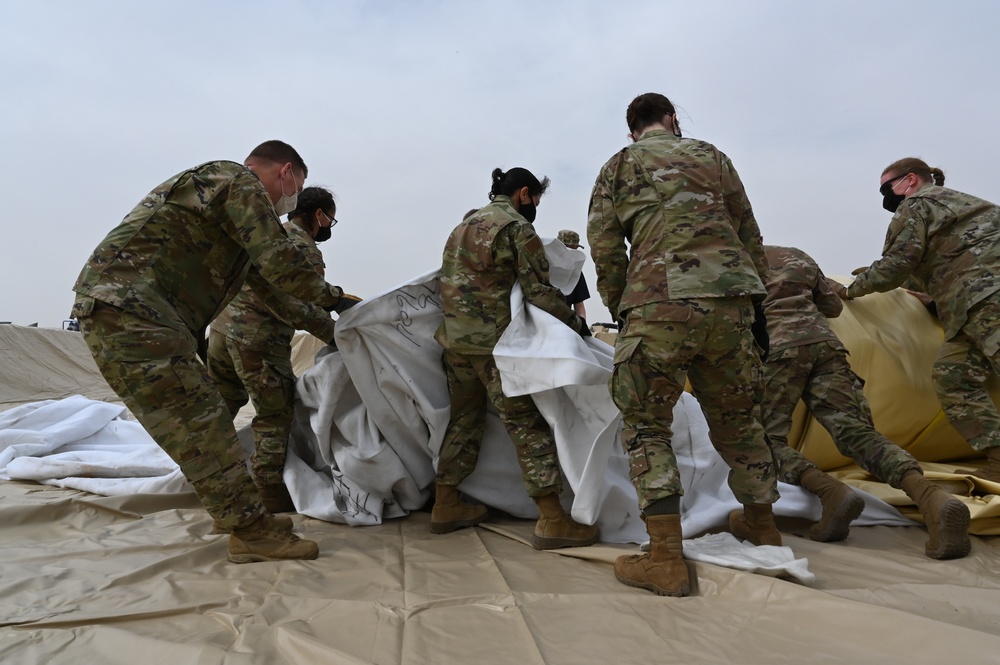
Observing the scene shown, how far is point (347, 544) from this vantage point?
2332mm

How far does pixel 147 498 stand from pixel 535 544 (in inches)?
72.5

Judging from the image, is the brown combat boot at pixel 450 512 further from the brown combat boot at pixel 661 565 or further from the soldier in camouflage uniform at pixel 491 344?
the brown combat boot at pixel 661 565

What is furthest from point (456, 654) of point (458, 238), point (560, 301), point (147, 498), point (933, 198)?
point (933, 198)

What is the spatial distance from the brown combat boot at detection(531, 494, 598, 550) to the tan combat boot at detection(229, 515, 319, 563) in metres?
0.80

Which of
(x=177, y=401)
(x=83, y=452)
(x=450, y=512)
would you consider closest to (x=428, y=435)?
(x=450, y=512)

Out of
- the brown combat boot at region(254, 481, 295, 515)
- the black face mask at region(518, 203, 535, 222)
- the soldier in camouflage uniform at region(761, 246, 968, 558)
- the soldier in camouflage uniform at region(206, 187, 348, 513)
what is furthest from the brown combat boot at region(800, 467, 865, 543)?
the brown combat boot at region(254, 481, 295, 515)

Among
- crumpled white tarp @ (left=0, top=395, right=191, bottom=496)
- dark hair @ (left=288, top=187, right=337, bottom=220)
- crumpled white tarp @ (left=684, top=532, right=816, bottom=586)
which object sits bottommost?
crumpled white tarp @ (left=684, top=532, right=816, bottom=586)

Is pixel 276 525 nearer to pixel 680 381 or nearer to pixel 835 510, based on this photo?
pixel 680 381

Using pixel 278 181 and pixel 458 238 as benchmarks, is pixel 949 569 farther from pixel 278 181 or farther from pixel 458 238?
pixel 278 181

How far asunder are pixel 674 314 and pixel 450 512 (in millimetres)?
1277

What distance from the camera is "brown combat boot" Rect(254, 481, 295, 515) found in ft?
9.39

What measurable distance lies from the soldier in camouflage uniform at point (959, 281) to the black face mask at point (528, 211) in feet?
5.88

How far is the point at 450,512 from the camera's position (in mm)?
2572

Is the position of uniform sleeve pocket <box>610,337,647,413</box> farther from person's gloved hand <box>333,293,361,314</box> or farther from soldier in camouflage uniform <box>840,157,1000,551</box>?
soldier in camouflage uniform <box>840,157,1000,551</box>
